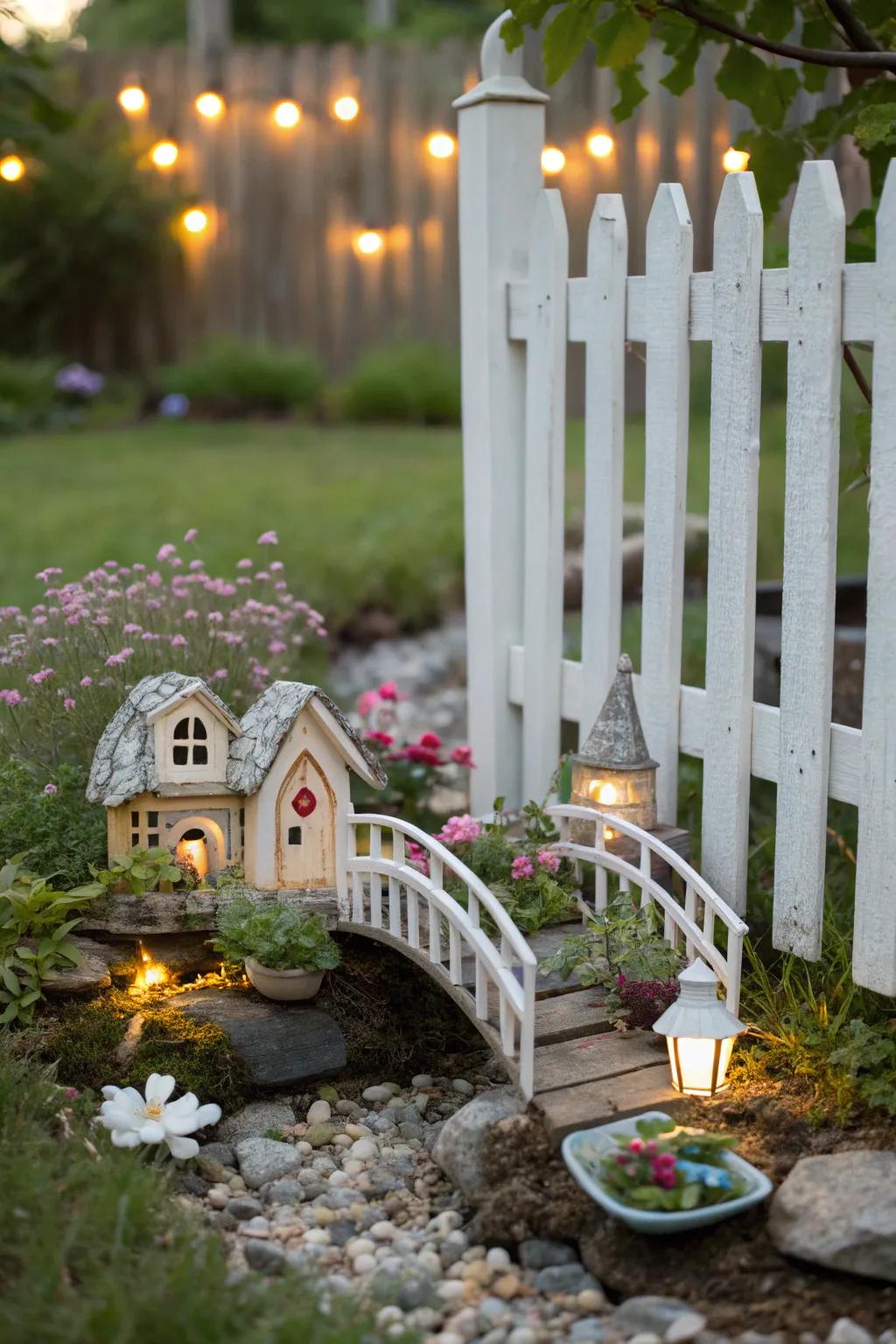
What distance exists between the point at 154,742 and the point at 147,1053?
0.70 meters

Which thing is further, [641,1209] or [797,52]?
[797,52]

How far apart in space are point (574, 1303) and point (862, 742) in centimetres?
127

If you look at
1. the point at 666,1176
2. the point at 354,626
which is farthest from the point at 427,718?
the point at 666,1176

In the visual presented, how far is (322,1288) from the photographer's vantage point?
7.75 feet

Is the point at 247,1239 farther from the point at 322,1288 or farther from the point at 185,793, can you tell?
the point at 185,793

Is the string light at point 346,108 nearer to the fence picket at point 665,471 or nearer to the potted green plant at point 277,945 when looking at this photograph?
the fence picket at point 665,471

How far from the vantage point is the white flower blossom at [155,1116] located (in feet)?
9.22

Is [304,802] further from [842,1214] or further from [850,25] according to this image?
[850,25]

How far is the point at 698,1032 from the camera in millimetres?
2783

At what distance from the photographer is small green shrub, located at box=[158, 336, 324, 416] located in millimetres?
10680

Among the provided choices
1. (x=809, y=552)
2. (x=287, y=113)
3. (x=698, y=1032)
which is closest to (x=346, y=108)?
(x=287, y=113)

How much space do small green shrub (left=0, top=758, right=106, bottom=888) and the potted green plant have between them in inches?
15.7

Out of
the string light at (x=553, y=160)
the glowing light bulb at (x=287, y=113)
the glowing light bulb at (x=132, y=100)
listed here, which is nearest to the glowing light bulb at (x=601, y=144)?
the string light at (x=553, y=160)

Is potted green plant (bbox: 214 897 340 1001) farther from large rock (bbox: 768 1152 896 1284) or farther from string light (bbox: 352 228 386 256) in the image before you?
string light (bbox: 352 228 386 256)
